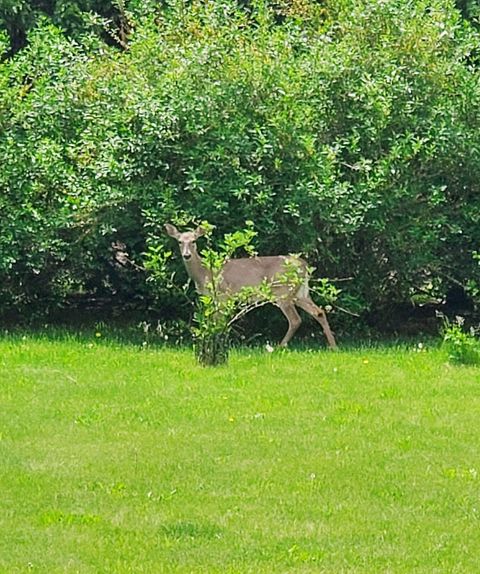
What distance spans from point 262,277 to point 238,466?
17.5 ft

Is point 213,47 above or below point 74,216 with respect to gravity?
above

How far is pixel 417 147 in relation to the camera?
12.3m

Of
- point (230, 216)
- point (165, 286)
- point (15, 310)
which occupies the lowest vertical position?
point (15, 310)

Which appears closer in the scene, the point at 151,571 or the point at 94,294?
the point at 151,571

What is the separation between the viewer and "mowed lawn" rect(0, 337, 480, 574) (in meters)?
5.92

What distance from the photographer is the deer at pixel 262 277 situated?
12375 millimetres

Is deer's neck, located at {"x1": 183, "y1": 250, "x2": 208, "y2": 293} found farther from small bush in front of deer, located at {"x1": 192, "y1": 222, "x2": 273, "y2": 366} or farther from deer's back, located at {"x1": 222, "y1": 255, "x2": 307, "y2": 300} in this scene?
small bush in front of deer, located at {"x1": 192, "y1": 222, "x2": 273, "y2": 366}

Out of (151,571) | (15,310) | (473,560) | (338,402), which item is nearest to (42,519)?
(151,571)

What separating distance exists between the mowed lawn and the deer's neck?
1477mm

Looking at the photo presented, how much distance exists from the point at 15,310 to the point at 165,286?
2.68 meters

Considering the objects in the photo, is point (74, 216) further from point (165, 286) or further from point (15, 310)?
point (15, 310)

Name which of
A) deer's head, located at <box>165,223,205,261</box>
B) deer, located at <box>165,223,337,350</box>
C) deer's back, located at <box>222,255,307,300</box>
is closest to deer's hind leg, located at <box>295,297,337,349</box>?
deer, located at <box>165,223,337,350</box>

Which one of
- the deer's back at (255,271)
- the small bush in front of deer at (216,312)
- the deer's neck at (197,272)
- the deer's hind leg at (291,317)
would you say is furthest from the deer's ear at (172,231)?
the deer's hind leg at (291,317)

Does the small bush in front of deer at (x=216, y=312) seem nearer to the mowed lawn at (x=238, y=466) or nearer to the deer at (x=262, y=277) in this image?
the mowed lawn at (x=238, y=466)
